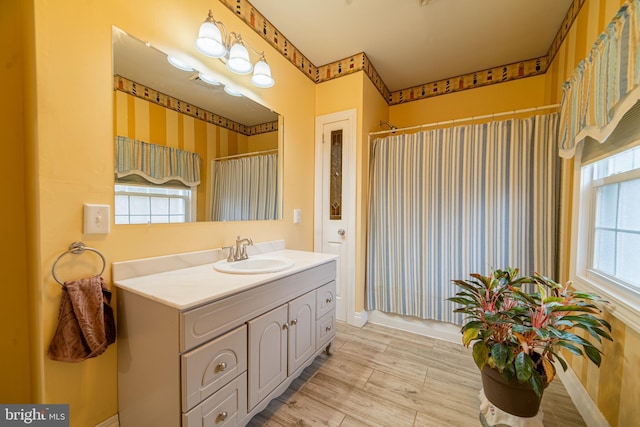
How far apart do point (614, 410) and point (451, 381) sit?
723 mm

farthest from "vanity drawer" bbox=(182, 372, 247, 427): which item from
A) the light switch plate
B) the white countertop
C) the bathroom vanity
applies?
the light switch plate

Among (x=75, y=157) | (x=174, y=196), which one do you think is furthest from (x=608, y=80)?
(x=75, y=157)

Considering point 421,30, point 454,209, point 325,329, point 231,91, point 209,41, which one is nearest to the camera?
point 209,41

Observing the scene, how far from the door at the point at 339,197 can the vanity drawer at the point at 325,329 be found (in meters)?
0.61

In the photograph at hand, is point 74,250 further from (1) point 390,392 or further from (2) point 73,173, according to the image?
(1) point 390,392

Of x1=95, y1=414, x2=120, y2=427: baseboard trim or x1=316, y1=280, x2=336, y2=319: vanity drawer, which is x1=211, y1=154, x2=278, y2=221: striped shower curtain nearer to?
x1=316, y1=280, x2=336, y2=319: vanity drawer

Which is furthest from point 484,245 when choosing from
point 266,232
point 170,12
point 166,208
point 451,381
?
point 170,12

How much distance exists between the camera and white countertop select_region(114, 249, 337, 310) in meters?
0.93

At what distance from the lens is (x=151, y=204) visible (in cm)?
126

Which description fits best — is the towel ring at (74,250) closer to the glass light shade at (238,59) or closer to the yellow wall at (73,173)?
the yellow wall at (73,173)

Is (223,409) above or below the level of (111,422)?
above

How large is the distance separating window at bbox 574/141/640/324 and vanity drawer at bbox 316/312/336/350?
4.91ft

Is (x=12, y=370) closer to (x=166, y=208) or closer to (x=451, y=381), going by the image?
(x=166, y=208)

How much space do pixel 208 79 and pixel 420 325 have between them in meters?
2.59
